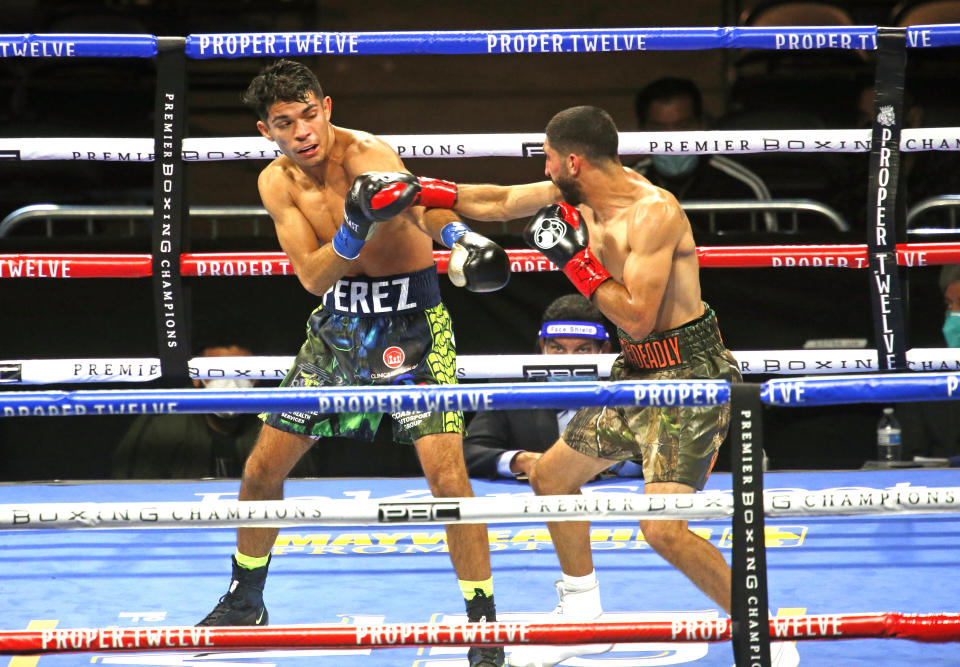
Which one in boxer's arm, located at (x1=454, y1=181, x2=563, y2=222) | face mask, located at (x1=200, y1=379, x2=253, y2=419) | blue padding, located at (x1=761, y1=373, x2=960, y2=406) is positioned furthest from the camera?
face mask, located at (x1=200, y1=379, x2=253, y2=419)

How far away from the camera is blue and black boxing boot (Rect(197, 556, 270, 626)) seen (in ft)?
10.2

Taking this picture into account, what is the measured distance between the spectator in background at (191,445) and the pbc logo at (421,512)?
2.73 meters

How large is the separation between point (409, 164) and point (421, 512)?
13.9ft

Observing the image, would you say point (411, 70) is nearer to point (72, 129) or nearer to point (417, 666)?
point (72, 129)

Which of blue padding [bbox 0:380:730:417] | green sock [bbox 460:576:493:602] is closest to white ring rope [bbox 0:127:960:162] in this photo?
green sock [bbox 460:576:493:602]

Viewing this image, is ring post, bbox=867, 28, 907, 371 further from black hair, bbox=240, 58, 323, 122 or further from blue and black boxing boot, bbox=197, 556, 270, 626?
blue and black boxing boot, bbox=197, 556, 270, 626

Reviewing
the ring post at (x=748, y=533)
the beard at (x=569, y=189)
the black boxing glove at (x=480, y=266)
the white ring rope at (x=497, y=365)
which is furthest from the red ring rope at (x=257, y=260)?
the ring post at (x=748, y=533)

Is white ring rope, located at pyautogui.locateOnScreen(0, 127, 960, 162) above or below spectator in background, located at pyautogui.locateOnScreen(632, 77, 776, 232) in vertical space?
below

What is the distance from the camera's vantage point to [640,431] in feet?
9.98

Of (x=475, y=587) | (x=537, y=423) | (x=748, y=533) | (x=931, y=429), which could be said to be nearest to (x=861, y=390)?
(x=748, y=533)

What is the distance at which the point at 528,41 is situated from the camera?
3.65 meters

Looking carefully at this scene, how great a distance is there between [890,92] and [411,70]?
3.86 meters

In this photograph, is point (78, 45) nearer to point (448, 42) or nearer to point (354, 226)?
point (448, 42)

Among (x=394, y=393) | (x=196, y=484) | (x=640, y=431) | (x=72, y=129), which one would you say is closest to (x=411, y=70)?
(x=72, y=129)
